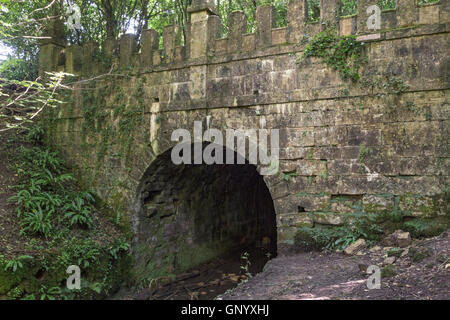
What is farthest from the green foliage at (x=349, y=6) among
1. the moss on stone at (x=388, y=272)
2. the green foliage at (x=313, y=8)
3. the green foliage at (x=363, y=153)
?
the moss on stone at (x=388, y=272)

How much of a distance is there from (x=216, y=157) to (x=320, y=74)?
3302 mm

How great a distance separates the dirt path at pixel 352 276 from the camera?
11.8 ft

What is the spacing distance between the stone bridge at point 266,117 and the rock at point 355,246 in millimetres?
346

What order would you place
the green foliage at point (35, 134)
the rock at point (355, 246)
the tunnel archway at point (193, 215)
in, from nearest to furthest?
1. the rock at point (355, 246)
2. the tunnel archway at point (193, 215)
3. the green foliage at point (35, 134)

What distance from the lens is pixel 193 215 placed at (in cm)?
929

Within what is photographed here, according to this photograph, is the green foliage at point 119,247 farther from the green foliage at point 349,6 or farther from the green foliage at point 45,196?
the green foliage at point 349,6

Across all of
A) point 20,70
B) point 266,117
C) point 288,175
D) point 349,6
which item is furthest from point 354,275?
point 20,70

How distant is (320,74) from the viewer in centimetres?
592

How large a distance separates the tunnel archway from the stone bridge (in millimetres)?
38

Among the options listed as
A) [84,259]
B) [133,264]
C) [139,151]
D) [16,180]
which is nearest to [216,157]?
[139,151]

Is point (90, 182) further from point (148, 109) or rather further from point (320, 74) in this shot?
point (320, 74)

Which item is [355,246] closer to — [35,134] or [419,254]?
[419,254]

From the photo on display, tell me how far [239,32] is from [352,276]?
456cm

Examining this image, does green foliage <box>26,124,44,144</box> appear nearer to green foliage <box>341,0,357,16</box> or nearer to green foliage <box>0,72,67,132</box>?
green foliage <box>0,72,67,132</box>
